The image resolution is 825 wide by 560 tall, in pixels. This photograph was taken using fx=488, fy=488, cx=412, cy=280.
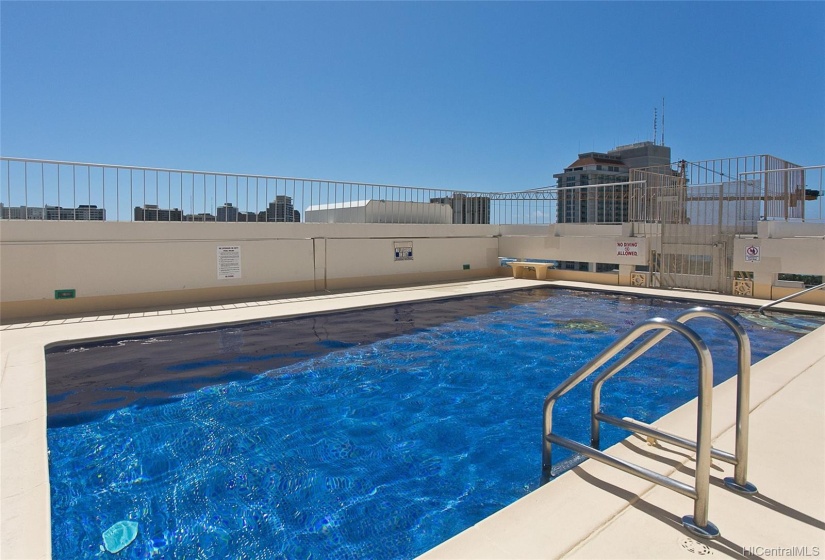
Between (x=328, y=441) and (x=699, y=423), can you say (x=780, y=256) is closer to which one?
(x=699, y=423)

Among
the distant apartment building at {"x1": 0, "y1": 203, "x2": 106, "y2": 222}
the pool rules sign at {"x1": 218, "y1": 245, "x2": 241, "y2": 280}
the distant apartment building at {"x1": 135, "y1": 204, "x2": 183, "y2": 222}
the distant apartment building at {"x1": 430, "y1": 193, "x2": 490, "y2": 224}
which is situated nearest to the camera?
the distant apartment building at {"x1": 0, "y1": 203, "x2": 106, "y2": 222}

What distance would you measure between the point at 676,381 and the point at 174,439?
5.24 meters

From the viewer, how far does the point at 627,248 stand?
12.7m

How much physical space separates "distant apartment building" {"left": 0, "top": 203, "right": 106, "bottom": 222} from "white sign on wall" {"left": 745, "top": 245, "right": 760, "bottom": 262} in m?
13.1

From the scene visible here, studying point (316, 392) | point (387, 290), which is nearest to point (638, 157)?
point (387, 290)

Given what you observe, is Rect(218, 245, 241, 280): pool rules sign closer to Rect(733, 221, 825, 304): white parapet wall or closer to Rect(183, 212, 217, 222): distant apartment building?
Rect(183, 212, 217, 222): distant apartment building

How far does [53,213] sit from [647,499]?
32.7 ft

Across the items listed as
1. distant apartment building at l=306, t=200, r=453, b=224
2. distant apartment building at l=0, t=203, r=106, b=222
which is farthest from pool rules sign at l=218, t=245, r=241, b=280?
distant apartment building at l=306, t=200, r=453, b=224

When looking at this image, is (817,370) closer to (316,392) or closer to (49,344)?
(316,392)

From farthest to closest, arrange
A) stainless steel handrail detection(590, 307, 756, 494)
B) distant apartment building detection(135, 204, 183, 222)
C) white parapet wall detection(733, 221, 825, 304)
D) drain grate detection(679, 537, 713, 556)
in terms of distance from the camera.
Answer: white parapet wall detection(733, 221, 825, 304), distant apartment building detection(135, 204, 183, 222), stainless steel handrail detection(590, 307, 756, 494), drain grate detection(679, 537, 713, 556)

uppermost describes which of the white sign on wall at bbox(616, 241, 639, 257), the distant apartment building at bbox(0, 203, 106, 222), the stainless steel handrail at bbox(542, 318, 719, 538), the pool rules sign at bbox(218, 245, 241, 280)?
the distant apartment building at bbox(0, 203, 106, 222)

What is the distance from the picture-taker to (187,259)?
9.82 m

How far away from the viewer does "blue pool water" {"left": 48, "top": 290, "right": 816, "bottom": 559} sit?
9.57 feet

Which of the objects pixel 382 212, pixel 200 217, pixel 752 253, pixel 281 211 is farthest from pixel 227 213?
pixel 752 253
